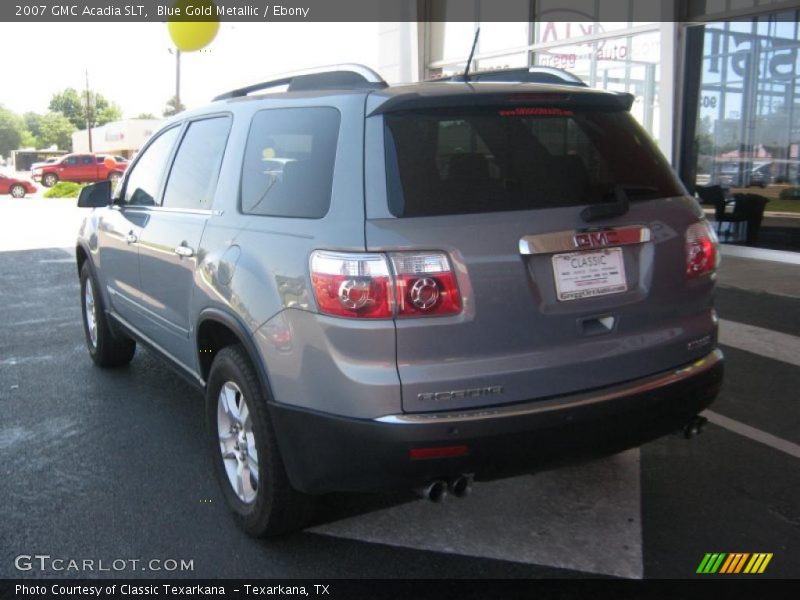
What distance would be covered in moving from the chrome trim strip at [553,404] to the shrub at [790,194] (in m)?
8.49

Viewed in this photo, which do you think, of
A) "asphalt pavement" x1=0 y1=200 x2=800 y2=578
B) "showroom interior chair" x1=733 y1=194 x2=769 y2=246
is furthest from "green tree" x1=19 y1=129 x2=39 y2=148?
"asphalt pavement" x1=0 y1=200 x2=800 y2=578

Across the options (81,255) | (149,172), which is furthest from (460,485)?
(81,255)

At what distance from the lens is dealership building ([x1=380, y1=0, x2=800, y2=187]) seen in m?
10.6

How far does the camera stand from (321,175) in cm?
301

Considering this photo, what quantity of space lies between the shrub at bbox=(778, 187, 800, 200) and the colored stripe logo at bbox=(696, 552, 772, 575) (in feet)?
28.3

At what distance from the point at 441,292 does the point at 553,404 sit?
0.57m

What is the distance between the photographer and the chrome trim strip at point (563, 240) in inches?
111

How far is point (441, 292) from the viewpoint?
271 cm

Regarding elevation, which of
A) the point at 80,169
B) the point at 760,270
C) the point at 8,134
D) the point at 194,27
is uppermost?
the point at 194,27

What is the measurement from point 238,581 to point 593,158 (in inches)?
84.7

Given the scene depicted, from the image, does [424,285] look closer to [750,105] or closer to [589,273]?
[589,273]

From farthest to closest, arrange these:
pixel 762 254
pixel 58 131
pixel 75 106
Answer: pixel 75 106 < pixel 58 131 < pixel 762 254

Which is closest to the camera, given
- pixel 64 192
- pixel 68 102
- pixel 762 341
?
pixel 762 341

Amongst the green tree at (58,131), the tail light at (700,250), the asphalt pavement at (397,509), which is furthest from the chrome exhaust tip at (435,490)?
the green tree at (58,131)
